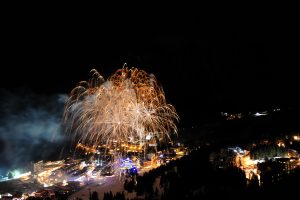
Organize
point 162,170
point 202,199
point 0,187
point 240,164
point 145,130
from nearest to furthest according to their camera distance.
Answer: point 202,199 < point 162,170 < point 240,164 < point 145,130 < point 0,187

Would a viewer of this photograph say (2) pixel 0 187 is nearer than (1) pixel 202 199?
No

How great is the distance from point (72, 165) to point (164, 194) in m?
18.6

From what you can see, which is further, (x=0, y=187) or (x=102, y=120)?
(x=0, y=187)

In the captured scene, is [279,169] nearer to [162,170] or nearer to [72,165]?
[162,170]

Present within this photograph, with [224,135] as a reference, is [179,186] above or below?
below

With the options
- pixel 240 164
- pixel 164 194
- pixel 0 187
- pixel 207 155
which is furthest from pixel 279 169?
pixel 0 187

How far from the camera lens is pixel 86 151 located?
1665 inches

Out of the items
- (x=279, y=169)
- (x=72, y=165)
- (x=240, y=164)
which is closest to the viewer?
(x=279, y=169)

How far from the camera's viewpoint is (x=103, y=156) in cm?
3578

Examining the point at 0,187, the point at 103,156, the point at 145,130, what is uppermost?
the point at 145,130

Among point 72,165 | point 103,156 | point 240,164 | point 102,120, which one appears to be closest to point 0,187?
point 72,165

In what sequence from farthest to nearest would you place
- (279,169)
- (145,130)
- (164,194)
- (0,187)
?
(0,187), (145,130), (279,169), (164,194)

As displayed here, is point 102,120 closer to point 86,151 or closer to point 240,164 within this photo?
point 240,164

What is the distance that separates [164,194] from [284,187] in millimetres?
6257
